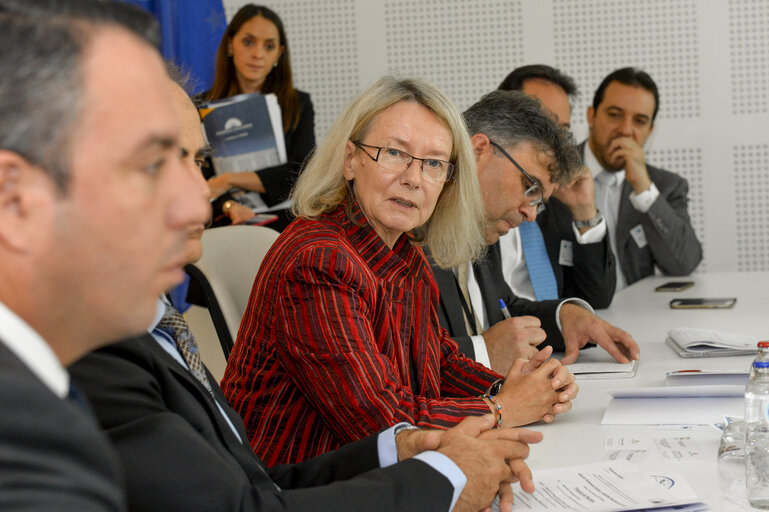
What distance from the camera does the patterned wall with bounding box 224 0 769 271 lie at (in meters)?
5.31

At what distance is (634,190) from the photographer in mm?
4145

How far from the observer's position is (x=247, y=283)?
2463 mm

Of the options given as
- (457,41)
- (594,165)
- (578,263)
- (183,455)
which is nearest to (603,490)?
(183,455)

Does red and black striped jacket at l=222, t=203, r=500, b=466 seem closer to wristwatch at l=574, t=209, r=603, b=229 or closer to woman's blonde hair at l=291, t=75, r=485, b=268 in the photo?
woman's blonde hair at l=291, t=75, r=485, b=268

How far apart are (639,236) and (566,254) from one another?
853 mm

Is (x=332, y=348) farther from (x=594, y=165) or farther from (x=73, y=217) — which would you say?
(x=594, y=165)

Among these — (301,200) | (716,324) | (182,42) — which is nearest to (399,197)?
(301,200)

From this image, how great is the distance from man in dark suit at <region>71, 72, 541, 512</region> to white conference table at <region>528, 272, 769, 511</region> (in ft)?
0.59

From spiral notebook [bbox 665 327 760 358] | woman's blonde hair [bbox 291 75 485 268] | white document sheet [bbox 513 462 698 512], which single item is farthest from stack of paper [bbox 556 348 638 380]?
white document sheet [bbox 513 462 698 512]

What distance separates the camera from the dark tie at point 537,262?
3322mm

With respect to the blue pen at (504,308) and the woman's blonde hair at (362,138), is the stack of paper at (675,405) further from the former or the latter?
the blue pen at (504,308)

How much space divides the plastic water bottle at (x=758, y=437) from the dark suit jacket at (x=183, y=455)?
429 millimetres

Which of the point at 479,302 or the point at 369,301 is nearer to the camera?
the point at 369,301

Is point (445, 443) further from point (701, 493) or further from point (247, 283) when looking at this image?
point (247, 283)
